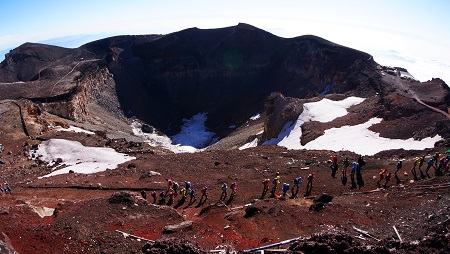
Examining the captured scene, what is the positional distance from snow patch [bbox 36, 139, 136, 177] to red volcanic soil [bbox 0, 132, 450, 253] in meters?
2.91

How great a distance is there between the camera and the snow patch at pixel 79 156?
3253 cm

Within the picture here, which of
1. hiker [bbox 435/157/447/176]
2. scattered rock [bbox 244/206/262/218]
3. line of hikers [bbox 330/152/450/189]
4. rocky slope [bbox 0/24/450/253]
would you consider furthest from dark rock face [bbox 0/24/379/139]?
scattered rock [bbox 244/206/262/218]

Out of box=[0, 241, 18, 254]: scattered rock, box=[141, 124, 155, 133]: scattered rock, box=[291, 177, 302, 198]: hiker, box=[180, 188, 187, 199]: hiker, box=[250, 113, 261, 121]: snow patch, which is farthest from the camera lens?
box=[141, 124, 155, 133]: scattered rock

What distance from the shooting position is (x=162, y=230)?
15.6 meters

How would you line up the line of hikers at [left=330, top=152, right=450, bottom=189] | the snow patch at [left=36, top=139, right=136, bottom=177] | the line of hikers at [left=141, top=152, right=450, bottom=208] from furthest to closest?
the snow patch at [left=36, top=139, right=136, bottom=177] < the line of hikers at [left=141, top=152, right=450, bottom=208] < the line of hikers at [left=330, top=152, right=450, bottom=189]

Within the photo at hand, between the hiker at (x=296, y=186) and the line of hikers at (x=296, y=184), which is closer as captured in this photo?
the line of hikers at (x=296, y=184)

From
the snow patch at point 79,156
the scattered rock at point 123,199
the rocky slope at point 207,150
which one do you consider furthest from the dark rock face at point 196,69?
the scattered rock at point 123,199

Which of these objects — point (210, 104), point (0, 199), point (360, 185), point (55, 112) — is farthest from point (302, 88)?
point (0, 199)

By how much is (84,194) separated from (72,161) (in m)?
11.2

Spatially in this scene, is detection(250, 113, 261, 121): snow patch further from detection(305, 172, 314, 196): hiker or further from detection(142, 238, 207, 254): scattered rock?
detection(142, 238, 207, 254): scattered rock

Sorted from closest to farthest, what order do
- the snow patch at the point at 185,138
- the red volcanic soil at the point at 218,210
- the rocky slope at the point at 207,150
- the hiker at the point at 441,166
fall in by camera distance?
the red volcanic soil at the point at 218,210, the rocky slope at the point at 207,150, the hiker at the point at 441,166, the snow patch at the point at 185,138

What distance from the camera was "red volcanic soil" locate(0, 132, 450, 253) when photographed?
45.6 feet

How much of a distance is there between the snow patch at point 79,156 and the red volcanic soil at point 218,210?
2.91 m

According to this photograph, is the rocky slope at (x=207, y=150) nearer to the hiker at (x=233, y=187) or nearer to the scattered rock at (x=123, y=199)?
the scattered rock at (x=123, y=199)
